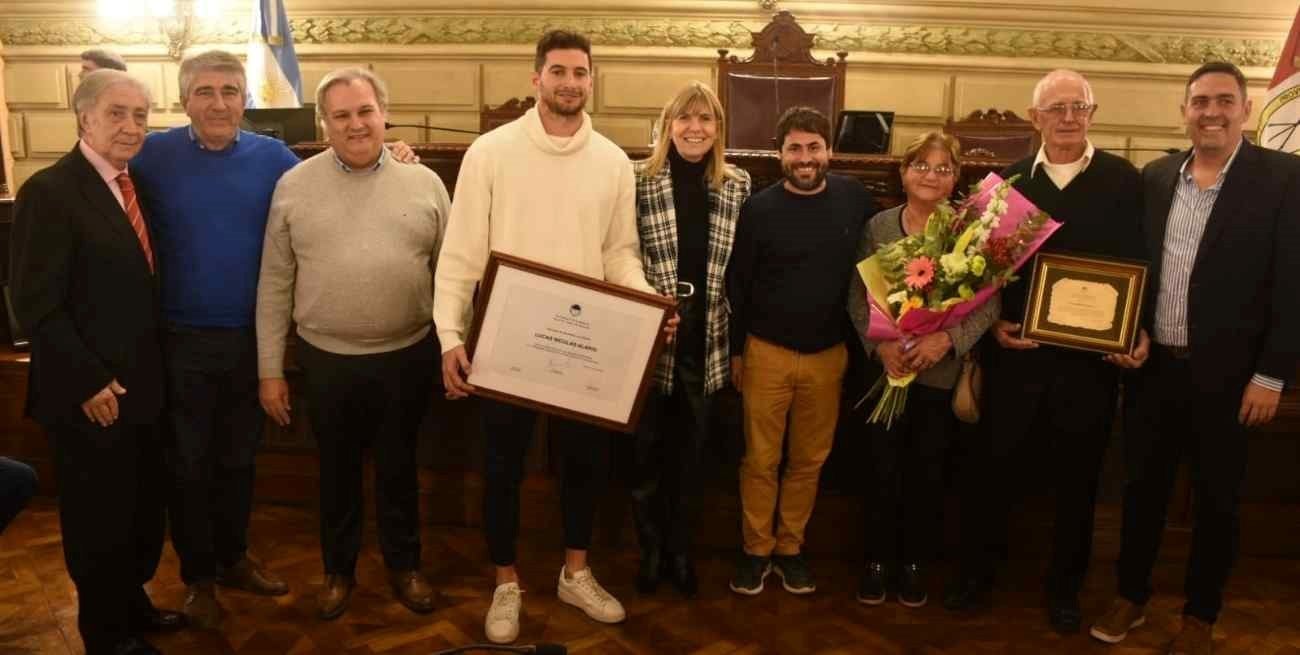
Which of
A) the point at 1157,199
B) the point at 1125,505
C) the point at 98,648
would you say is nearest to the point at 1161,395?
the point at 1125,505

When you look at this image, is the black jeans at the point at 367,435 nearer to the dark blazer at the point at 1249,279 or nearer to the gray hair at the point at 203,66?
the gray hair at the point at 203,66

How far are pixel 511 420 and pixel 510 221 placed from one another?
472 mm

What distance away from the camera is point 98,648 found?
1.97m

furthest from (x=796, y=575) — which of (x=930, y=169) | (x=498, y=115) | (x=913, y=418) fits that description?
(x=498, y=115)

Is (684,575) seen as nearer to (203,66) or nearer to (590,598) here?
(590,598)

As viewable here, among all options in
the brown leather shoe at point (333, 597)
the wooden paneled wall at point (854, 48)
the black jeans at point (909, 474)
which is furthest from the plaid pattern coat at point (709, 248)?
the wooden paneled wall at point (854, 48)

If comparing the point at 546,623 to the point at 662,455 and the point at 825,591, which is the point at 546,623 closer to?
the point at 662,455

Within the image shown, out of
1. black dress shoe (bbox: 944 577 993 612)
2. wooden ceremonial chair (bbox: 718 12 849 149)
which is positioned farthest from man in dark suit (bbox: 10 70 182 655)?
wooden ceremonial chair (bbox: 718 12 849 149)

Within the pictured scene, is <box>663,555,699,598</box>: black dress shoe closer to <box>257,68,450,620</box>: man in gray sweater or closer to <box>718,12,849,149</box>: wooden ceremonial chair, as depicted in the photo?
<box>257,68,450,620</box>: man in gray sweater

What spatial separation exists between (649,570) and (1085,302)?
4.24 ft

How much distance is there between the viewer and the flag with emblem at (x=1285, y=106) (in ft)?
14.6

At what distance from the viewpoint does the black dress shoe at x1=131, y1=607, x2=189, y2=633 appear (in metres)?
2.14

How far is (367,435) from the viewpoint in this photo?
2225 millimetres

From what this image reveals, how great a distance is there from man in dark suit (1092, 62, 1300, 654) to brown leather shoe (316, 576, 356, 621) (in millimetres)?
2017
